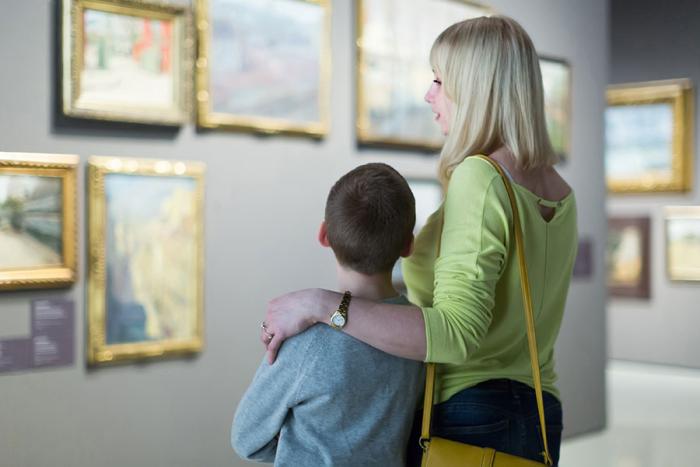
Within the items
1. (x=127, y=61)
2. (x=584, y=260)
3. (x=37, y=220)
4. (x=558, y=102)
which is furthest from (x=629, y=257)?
(x=37, y=220)

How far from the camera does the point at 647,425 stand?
7246 mm

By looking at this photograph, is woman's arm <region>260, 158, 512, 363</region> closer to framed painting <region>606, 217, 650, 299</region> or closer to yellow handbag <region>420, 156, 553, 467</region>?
yellow handbag <region>420, 156, 553, 467</region>

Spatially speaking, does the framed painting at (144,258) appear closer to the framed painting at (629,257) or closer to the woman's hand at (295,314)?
the woman's hand at (295,314)

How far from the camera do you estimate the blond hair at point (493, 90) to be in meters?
2.01

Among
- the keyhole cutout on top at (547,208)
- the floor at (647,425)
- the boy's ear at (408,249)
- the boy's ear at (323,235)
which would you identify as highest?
the keyhole cutout on top at (547,208)

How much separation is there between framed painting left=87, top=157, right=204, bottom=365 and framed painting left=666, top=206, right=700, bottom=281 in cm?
774

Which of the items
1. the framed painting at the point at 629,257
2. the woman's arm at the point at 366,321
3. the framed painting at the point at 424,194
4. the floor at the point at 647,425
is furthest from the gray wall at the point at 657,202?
the woman's arm at the point at 366,321

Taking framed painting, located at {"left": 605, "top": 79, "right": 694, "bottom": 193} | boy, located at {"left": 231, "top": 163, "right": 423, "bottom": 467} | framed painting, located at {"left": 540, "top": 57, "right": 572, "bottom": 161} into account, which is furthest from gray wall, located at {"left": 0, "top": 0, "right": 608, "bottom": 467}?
framed painting, located at {"left": 605, "top": 79, "right": 694, "bottom": 193}

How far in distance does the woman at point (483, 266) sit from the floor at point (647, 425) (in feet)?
13.3

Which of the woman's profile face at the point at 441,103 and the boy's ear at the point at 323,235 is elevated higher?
the woman's profile face at the point at 441,103

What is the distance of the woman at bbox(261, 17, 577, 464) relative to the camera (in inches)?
73.7

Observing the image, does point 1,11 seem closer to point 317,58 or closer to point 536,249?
point 317,58

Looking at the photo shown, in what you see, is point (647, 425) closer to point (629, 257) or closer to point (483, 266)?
point (629, 257)

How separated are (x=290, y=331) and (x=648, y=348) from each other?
31.0 feet
